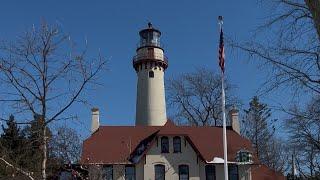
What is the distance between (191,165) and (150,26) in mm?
16843

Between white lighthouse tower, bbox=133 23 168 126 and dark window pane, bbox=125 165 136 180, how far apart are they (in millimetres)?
9112

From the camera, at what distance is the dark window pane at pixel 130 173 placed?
131ft

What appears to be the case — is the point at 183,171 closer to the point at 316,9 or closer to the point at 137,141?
the point at 137,141

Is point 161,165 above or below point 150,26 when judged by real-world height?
below

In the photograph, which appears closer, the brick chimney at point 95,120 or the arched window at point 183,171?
the arched window at point 183,171

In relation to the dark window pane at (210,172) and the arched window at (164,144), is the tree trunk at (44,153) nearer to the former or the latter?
the arched window at (164,144)

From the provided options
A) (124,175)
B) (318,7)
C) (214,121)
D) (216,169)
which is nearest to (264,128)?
(214,121)

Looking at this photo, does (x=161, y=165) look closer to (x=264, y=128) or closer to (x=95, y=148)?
(x=95, y=148)

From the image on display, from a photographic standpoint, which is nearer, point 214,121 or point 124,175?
point 124,175

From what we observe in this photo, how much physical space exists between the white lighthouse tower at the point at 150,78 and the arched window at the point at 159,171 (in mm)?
9021

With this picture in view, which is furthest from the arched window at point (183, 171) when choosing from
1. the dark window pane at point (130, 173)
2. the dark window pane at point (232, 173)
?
the dark window pane at point (130, 173)

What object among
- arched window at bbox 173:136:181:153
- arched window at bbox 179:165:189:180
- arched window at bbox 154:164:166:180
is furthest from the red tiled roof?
arched window at bbox 154:164:166:180

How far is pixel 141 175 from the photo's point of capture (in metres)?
39.9

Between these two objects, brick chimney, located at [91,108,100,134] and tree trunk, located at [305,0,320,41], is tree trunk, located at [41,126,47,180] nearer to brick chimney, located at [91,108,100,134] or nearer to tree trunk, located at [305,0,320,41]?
tree trunk, located at [305,0,320,41]
